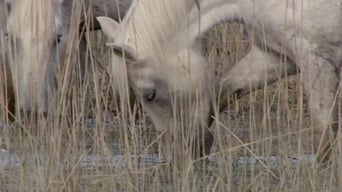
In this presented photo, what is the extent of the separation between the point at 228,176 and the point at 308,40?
114cm

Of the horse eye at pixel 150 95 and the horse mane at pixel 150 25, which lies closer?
the horse mane at pixel 150 25

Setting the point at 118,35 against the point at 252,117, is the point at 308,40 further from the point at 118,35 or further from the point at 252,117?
the point at 118,35

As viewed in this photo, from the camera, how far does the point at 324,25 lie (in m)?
5.03

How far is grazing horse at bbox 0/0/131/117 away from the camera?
189 inches

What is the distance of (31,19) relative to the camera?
4.90 metres

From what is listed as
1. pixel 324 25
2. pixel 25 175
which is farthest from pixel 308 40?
pixel 25 175

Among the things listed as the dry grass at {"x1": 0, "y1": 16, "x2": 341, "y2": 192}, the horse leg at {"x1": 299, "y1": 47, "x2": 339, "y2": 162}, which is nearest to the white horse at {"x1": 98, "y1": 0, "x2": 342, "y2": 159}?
the horse leg at {"x1": 299, "y1": 47, "x2": 339, "y2": 162}

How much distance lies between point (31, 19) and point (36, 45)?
134 mm

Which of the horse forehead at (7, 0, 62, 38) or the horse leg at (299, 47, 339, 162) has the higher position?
the horse forehead at (7, 0, 62, 38)

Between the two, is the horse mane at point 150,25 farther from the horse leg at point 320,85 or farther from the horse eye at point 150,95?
the horse leg at point 320,85

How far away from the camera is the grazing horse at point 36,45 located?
4.80m

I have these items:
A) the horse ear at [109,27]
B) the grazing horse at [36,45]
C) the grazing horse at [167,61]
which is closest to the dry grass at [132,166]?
the grazing horse at [36,45]

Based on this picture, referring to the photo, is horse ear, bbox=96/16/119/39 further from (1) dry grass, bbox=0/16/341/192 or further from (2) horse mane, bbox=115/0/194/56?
(1) dry grass, bbox=0/16/341/192

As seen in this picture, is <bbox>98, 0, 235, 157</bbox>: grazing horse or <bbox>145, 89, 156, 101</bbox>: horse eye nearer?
<bbox>98, 0, 235, 157</bbox>: grazing horse
